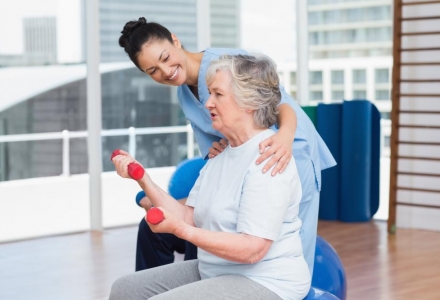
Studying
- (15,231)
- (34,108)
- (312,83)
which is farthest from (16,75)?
(312,83)

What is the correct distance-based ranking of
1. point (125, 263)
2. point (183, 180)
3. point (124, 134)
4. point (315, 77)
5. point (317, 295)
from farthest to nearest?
point (315, 77) → point (124, 134) → point (125, 263) → point (183, 180) → point (317, 295)

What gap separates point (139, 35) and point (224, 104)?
445 mm

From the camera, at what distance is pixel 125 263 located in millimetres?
4496

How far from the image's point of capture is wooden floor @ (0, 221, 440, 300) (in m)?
3.86

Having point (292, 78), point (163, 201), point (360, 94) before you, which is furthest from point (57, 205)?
point (163, 201)

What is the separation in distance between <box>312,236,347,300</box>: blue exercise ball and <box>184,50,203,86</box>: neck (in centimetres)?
85

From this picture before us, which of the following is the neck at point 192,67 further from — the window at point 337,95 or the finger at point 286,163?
the window at point 337,95

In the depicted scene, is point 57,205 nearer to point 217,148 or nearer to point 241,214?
point 217,148

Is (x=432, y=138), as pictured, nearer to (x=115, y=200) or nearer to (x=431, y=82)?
(x=431, y=82)

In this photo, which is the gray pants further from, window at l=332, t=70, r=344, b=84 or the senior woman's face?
window at l=332, t=70, r=344, b=84

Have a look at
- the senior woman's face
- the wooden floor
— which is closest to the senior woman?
the senior woman's face

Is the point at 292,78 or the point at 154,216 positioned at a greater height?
the point at 292,78

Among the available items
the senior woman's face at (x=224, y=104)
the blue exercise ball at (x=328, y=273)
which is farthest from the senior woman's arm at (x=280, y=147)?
the blue exercise ball at (x=328, y=273)

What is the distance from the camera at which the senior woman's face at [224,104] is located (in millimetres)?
2004
